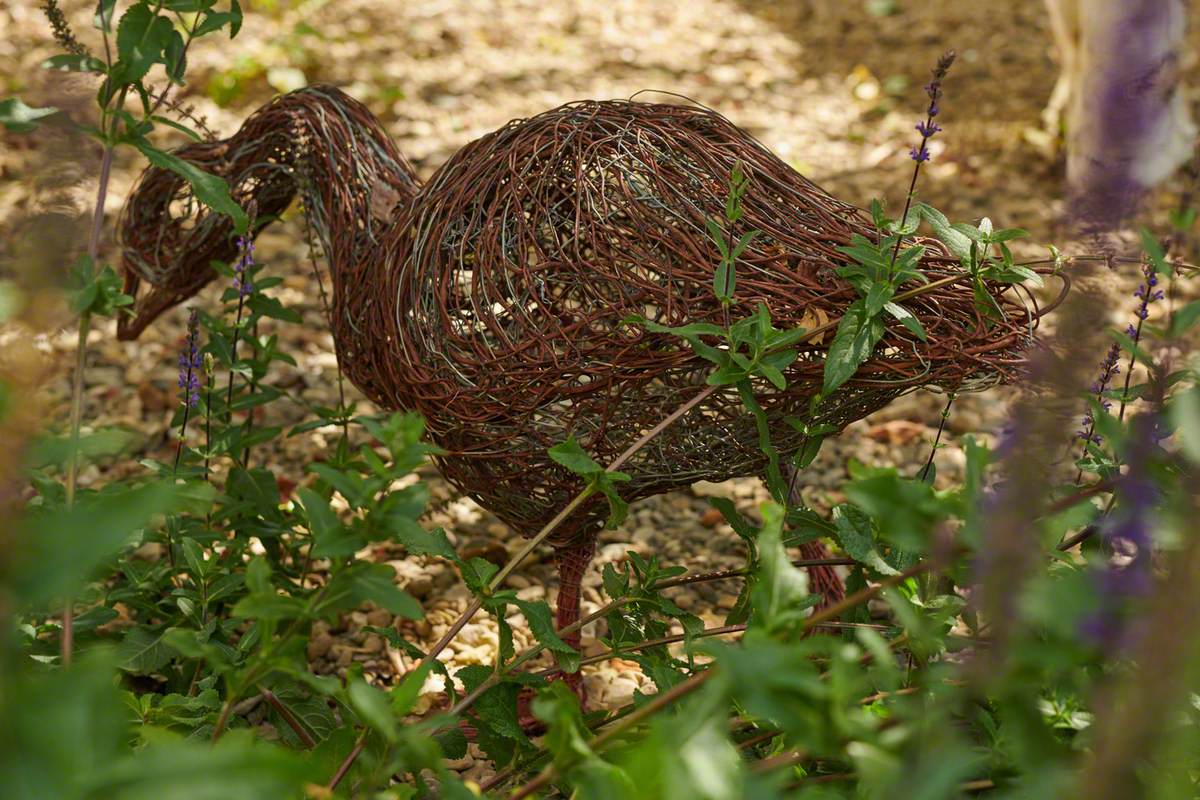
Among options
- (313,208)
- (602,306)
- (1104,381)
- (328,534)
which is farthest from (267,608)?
(1104,381)

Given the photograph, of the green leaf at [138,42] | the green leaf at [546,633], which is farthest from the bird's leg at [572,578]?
the green leaf at [138,42]

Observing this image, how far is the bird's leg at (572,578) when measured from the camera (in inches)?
88.2

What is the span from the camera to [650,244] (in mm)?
1919

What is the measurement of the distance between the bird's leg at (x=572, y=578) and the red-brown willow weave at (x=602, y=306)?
0.04 meters

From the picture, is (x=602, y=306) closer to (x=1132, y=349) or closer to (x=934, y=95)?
(x=934, y=95)

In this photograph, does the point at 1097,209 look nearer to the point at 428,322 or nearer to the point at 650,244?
the point at 650,244

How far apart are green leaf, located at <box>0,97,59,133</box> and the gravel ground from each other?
4.31ft

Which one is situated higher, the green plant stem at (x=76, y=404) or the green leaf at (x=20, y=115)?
the green leaf at (x=20, y=115)

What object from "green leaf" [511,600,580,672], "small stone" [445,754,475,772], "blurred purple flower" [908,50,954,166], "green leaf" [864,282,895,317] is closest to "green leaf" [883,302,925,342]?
"green leaf" [864,282,895,317]

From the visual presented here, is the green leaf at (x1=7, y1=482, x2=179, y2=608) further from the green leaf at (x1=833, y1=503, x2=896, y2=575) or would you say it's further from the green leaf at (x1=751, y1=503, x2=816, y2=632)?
the green leaf at (x1=833, y1=503, x2=896, y2=575)

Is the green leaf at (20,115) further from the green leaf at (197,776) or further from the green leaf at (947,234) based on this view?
the green leaf at (947,234)

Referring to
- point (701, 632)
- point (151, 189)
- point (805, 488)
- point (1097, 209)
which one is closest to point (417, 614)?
point (701, 632)

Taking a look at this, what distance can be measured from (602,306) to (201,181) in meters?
0.68

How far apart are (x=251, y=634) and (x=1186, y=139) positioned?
3.85 metres
